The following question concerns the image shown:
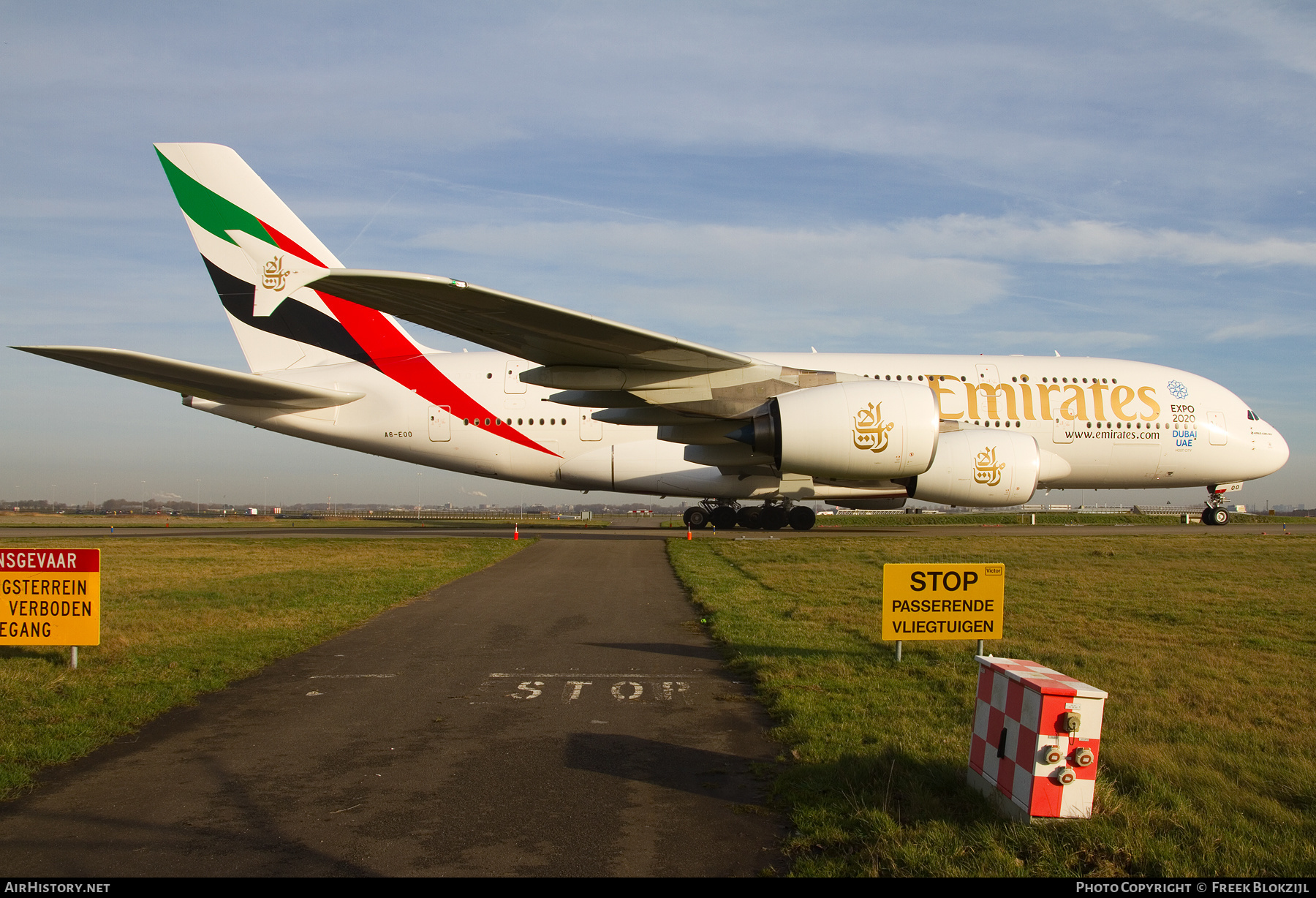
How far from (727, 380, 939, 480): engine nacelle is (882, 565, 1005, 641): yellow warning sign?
8.94 metres

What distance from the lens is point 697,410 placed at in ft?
58.0

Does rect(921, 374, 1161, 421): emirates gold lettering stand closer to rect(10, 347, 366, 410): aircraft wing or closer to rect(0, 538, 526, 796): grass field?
rect(0, 538, 526, 796): grass field

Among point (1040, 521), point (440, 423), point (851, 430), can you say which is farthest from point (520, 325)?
point (1040, 521)

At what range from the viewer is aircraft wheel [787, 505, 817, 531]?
2586cm

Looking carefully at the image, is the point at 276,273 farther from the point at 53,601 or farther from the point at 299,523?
the point at 299,523

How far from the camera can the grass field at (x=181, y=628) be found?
566 cm

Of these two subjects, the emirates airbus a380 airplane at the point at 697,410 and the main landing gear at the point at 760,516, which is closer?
the emirates airbus a380 airplane at the point at 697,410

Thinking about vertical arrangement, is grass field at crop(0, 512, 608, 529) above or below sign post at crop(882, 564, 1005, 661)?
below

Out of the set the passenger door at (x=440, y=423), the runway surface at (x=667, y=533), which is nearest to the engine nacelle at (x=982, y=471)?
the runway surface at (x=667, y=533)

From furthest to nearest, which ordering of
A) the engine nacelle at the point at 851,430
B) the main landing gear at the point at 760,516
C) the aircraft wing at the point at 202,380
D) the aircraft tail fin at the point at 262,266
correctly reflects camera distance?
the main landing gear at the point at 760,516, the aircraft tail fin at the point at 262,266, the engine nacelle at the point at 851,430, the aircraft wing at the point at 202,380

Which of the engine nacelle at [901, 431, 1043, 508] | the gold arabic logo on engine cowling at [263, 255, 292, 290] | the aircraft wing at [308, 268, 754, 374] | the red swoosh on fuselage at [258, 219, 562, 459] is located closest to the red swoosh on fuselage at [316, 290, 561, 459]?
the red swoosh on fuselage at [258, 219, 562, 459]

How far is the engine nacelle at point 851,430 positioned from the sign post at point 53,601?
1192 centimetres

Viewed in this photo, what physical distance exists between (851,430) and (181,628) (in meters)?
12.0

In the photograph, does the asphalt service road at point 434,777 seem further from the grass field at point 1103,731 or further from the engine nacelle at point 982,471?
the engine nacelle at point 982,471
